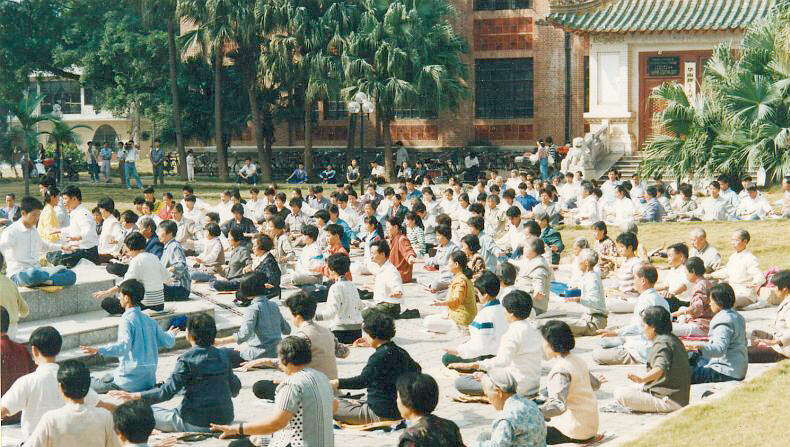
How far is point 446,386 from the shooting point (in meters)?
11.3

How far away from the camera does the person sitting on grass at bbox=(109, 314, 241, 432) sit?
361 inches

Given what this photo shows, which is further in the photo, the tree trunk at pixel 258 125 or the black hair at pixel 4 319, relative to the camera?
the tree trunk at pixel 258 125

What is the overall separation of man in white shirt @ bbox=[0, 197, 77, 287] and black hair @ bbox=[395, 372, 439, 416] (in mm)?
7537

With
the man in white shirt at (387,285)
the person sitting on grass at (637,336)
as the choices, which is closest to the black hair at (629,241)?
the person sitting on grass at (637,336)

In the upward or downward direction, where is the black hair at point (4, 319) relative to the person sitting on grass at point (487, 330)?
upward

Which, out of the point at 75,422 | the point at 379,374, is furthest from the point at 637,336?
the point at 75,422

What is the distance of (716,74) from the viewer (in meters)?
24.8

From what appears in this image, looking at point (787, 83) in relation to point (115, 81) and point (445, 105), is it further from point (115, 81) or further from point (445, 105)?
point (115, 81)

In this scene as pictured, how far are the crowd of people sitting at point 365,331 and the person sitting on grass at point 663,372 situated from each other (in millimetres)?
16

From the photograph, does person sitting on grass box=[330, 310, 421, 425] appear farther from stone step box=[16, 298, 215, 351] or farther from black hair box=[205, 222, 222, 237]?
black hair box=[205, 222, 222, 237]

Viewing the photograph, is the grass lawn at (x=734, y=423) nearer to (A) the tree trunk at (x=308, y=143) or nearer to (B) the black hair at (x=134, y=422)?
(B) the black hair at (x=134, y=422)

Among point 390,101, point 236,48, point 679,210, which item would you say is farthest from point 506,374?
point 236,48

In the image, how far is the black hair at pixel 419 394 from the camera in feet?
22.6

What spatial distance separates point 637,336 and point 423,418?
559cm
